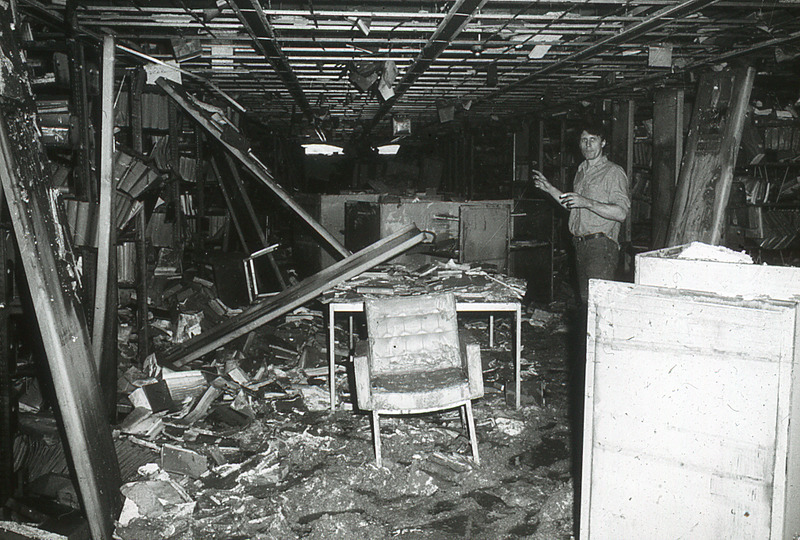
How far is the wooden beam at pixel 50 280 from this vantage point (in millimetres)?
2898

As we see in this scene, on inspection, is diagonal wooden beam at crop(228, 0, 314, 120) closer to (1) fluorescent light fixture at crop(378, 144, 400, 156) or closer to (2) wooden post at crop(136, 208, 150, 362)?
(2) wooden post at crop(136, 208, 150, 362)

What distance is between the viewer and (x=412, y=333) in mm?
4301

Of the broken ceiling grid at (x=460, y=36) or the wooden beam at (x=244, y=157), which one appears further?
the wooden beam at (x=244, y=157)

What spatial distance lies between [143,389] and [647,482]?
4032 millimetres

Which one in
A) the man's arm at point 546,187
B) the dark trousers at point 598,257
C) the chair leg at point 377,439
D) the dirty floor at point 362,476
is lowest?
the dirty floor at point 362,476

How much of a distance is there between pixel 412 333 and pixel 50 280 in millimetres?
→ 2442

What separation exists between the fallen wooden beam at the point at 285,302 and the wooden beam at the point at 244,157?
38.6 inches

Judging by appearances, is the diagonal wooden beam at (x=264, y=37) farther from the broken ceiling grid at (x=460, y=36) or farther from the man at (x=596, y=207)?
the man at (x=596, y=207)

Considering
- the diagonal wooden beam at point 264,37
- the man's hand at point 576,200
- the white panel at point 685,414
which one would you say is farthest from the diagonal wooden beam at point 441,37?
the white panel at point 685,414

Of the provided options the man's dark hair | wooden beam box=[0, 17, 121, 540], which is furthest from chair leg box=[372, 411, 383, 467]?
the man's dark hair

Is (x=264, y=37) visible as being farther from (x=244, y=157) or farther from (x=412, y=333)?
(x=244, y=157)

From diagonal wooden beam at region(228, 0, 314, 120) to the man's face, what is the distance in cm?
294

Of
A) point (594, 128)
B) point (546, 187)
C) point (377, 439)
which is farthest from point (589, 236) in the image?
point (377, 439)

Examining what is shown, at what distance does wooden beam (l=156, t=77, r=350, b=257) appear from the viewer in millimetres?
6297
